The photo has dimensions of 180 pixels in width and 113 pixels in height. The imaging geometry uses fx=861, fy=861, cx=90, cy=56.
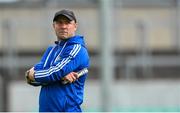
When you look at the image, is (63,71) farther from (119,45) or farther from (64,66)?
(119,45)

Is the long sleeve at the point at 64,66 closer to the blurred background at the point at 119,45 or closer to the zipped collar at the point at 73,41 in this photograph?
the zipped collar at the point at 73,41

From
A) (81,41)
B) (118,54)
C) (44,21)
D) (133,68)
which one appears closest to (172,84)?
(133,68)

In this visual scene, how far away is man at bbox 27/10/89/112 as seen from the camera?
4848mm

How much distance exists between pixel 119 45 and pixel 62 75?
11507 millimetres

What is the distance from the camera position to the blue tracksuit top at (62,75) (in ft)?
16.0

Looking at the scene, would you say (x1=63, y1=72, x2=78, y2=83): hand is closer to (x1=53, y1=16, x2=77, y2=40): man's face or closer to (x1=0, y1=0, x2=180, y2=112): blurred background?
(x1=53, y1=16, x2=77, y2=40): man's face

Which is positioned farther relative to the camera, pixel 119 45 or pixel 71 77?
pixel 119 45

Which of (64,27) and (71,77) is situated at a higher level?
(64,27)

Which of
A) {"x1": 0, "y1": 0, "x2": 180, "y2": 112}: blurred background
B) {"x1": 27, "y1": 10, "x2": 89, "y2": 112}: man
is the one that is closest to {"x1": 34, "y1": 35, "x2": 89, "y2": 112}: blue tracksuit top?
{"x1": 27, "y1": 10, "x2": 89, "y2": 112}: man

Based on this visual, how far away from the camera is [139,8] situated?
17.3m

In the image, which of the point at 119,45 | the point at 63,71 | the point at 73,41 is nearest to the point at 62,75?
the point at 63,71

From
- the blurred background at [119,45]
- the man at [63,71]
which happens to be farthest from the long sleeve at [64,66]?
the blurred background at [119,45]

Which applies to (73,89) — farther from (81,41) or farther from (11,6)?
(11,6)

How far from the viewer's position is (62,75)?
15.9 ft
